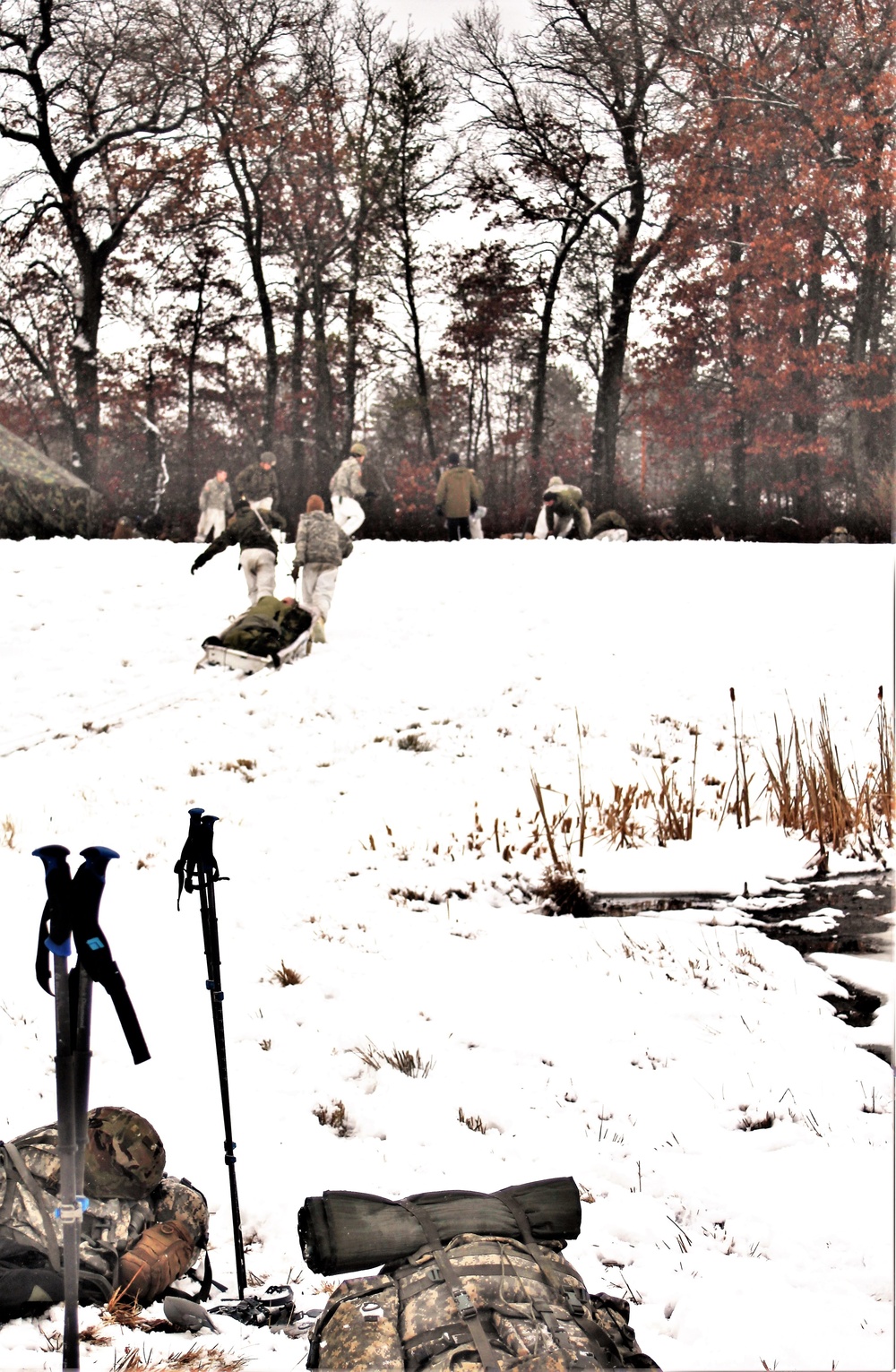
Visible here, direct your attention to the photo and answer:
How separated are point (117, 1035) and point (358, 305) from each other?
22.3 meters

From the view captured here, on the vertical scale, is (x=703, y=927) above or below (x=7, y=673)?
below

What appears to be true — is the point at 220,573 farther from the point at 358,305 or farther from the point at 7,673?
the point at 358,305

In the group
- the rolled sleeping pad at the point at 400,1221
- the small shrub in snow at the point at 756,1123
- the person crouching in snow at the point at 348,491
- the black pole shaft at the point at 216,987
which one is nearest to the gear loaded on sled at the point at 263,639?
the person crouching in snow at the point at 348,491

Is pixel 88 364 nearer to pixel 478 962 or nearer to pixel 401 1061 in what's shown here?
pixel 478 962

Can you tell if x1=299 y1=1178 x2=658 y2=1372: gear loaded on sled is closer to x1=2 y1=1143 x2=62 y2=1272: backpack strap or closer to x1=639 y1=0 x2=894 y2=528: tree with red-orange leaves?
x1=2 y1=1143 x2=62 y2=1272: backpack strap

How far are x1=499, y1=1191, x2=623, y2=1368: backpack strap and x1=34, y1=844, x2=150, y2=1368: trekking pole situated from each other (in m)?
1.00

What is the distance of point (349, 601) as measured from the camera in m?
14.3

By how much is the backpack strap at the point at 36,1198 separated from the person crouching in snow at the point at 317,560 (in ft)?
32.1

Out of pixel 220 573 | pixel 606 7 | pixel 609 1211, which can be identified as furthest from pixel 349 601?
pixel 606 7

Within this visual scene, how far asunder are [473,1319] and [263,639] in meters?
10.0

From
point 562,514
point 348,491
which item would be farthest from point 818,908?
point 562,514

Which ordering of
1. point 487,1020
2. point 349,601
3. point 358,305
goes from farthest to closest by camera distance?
point 358,305, point 349,601, point 487,1020

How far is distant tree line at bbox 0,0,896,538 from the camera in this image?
64.2 ft

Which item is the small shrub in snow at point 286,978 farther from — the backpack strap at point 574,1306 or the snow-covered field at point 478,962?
the backpack strap at point 574,1306
